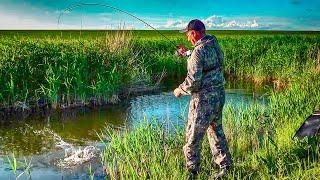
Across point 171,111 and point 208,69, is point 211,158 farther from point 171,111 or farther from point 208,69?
point 171,111

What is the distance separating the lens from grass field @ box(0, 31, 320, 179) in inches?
295

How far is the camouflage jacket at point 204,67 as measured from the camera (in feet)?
22.6

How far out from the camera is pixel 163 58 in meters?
24.4

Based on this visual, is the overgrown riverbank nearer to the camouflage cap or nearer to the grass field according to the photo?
the grass field

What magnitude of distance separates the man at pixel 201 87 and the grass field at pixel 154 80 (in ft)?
1.22

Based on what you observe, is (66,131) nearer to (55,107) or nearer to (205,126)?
(55,107)

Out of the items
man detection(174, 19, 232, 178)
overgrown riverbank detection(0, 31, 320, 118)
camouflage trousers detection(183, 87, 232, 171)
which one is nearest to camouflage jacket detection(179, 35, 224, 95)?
man detection(174, 19, 232, 178)

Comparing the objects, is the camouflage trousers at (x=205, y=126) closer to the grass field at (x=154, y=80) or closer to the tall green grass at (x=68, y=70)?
the grass field at (x=154, y=80)

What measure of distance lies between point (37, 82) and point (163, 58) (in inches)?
395

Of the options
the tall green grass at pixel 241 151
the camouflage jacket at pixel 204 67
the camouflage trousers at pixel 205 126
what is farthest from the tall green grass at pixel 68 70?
the camouflage jacket at pixel 204 67

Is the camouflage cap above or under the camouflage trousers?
above

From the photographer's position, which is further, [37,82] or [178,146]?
[37,82]

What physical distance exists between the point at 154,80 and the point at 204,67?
1514 centimetres

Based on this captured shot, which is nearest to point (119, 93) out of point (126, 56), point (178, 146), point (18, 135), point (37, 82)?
point (126, 56)
